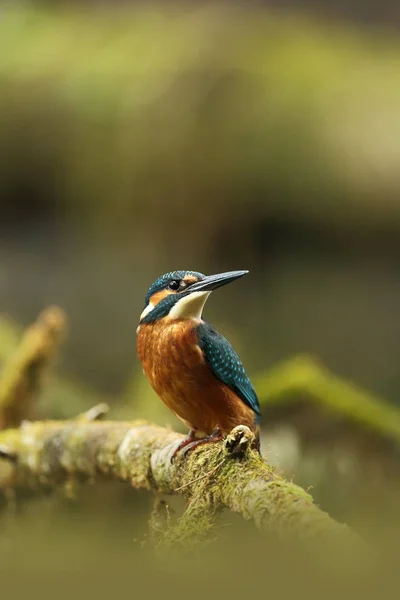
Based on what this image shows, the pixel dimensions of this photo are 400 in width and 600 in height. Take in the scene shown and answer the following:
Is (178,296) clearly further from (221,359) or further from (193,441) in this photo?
(193,441)

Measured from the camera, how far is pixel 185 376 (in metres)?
1.32

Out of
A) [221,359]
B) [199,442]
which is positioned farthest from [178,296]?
[199,442]

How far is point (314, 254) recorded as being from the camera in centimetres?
628

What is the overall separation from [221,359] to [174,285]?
0.47 feet


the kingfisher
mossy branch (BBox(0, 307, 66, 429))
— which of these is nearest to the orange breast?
the kingfisher

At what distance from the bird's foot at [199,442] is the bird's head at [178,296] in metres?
0.20

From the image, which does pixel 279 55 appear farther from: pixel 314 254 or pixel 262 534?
pixel 262 534

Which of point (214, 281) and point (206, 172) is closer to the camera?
Answer: point (214, 281)

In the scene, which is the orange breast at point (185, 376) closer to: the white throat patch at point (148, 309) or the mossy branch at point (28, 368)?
the white throat patch at point (148, 309)

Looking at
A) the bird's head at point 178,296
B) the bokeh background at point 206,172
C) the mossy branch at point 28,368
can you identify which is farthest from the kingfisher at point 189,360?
the bokeh background at point 206,172

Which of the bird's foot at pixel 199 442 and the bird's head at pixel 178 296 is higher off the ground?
the bird's head at pixel 178 296

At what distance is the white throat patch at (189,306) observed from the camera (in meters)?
1.29

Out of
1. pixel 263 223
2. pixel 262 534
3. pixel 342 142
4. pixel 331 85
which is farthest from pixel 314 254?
pixel 262 534

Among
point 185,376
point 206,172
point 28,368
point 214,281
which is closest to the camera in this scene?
point 214,281
